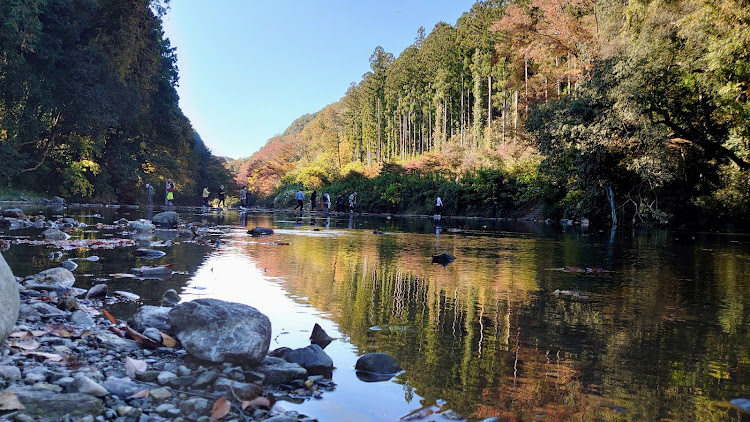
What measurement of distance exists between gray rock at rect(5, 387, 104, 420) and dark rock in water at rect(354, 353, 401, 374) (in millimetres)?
1626

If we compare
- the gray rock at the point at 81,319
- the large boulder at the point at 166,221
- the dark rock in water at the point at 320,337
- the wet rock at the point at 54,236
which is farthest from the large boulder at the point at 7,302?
the large boulder at the point at 166,221

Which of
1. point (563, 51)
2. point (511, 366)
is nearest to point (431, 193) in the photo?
point (563, 51)

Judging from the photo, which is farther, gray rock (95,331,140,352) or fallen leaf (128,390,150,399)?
gray rock (95,331,140,352)

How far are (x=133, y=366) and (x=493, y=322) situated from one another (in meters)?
3.13

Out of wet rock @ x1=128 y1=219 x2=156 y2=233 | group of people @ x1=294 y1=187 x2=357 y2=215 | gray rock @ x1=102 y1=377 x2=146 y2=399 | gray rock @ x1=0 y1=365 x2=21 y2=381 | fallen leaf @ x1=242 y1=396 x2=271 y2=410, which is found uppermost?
group of people @ x1=294 y1=187 x2=357 y2=215

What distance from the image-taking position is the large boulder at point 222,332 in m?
3.59

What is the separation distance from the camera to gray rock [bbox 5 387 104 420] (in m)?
2.55

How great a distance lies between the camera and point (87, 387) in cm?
279

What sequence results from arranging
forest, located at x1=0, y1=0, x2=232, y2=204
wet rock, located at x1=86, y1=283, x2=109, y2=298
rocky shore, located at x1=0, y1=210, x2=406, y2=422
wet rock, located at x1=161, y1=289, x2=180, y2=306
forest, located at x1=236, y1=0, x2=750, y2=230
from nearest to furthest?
rocky shore, located at x1=0, y1=210, x2=406, y2=422 < wet rock, located at x1=161, y1=289, x2=180, y2=306 < wet rock, located at x1=86, y1=283, x2=109, y2=298 < forest, located at x1=236, y1=0, x2=750, y2=230 < forest, located at x1=0, y1=0, x2=232, y2=204

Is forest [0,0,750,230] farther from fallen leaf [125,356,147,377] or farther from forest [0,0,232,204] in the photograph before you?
fallen leaf [125,356,147,377]

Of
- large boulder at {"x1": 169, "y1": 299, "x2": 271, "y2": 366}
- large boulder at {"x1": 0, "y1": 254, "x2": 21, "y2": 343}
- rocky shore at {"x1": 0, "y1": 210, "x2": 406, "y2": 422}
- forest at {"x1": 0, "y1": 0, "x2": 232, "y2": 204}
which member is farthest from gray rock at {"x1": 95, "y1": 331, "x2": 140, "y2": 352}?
forest at {"x1": 0, "y1": 0, "x2": 232, "y2": 204}

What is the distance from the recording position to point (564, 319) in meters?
5.34

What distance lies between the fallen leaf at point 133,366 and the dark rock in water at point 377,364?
4.38ft

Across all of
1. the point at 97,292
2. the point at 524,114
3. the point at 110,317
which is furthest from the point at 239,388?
the point at 524,114
